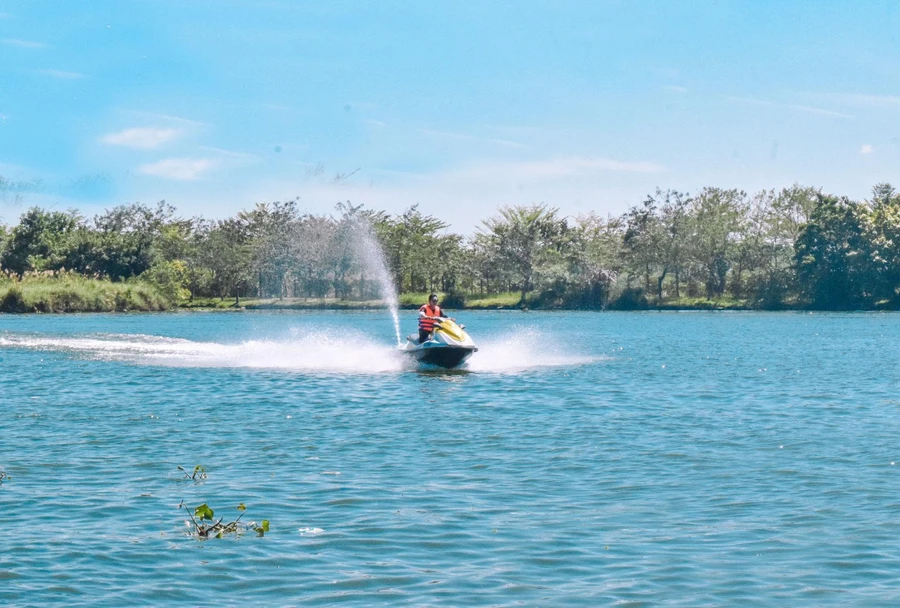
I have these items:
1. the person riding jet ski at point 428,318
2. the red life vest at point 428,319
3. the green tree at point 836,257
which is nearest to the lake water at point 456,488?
the person riding jet ski at point 428,318

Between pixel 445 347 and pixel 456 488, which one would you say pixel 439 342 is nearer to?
pixel 445 347

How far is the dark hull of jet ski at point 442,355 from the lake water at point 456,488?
1.41ft

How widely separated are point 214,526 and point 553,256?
103m

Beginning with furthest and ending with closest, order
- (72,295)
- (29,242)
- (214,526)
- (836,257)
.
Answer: (29,242)
(836,257)
(72,295)
(214,526)

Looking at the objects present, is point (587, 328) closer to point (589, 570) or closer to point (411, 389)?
point (411, 389)

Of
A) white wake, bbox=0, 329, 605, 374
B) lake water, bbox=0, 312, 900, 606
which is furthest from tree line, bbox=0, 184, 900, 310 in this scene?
lake water, bbox=0, 312, 900, 606

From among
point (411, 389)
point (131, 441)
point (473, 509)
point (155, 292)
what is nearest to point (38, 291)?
point (155, 292)

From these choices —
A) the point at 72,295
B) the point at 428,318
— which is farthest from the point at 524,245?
the point at 428,318

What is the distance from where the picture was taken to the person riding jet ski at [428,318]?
33969mm

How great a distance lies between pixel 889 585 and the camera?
415 inches

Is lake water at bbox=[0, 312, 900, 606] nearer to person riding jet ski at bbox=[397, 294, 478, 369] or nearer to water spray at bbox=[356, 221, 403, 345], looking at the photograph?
person riding jet ski at bbox=[397, 294, 478, 369]

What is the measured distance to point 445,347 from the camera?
33469mm

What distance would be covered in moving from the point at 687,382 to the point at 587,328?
38.3 m

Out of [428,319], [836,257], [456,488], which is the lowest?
[456,488]
